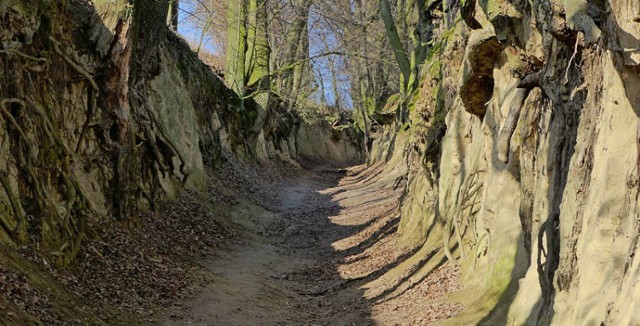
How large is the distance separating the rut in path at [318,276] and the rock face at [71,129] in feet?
6.86

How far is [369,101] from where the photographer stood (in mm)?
39906

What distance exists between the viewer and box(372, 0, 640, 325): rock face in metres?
4.93

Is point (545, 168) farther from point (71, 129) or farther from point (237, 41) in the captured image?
point (237, 41)

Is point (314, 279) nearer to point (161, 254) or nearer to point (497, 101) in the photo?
point (161, 254)

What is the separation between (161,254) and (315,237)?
5.96 metres

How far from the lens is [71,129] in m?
10.4

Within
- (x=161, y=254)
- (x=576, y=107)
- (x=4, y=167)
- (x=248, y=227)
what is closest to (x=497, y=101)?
(x=576, y=107)

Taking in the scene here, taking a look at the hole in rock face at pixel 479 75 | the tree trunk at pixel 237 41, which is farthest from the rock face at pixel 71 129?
the tree trunk at pixel 237 41

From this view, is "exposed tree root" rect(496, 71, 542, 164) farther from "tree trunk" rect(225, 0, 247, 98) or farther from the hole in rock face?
"tree trunk" rect(225, 0, 247, 98)

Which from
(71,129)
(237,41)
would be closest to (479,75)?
(71,129)

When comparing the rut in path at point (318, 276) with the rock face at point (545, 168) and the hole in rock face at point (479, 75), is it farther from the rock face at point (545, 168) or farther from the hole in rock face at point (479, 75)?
the hole in rock face at point (479, 75)

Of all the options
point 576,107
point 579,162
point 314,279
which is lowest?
point 314,279

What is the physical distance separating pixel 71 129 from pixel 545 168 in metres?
7.44

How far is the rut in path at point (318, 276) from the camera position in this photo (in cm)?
937
